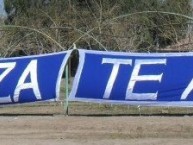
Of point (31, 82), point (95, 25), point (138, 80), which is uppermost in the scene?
point (138, 80)

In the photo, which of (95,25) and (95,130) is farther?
(95,25)

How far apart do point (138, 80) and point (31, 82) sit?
2.48 meters

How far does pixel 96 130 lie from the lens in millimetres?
11023

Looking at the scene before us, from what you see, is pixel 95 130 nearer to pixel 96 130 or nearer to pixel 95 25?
pixel 96 130

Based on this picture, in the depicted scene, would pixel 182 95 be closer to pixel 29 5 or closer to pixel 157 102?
pixel 157 102

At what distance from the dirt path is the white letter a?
0.63 meters

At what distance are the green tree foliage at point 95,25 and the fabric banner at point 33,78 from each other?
1372 millimetres

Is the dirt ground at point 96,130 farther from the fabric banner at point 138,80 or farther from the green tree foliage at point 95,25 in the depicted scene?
the green tree foliage at point 95,25

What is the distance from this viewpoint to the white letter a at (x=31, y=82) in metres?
13.2

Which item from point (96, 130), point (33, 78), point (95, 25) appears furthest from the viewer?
point (95, 25)

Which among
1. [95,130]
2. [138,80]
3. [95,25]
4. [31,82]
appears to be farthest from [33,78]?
[95,25]

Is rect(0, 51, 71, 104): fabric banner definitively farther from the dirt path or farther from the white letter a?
the dirt path

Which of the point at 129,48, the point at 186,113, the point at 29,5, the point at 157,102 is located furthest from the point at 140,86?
the point at 29,5

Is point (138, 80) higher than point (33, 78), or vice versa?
point (138, 80)
